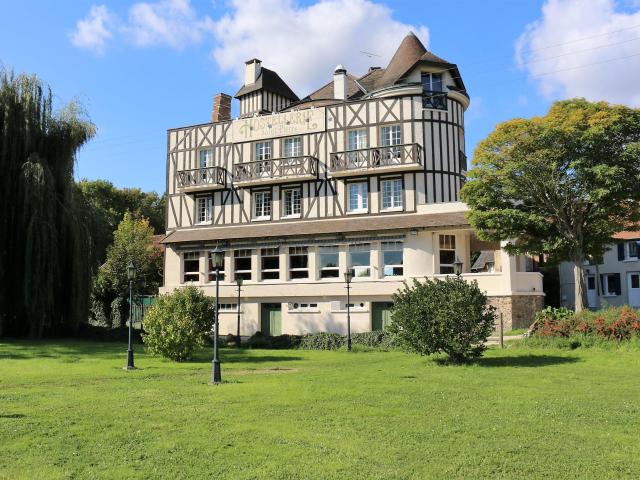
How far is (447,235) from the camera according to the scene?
28422 mm

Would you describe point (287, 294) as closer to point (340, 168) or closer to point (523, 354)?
point (340, 168)

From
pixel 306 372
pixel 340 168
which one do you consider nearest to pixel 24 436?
pixel 306 372

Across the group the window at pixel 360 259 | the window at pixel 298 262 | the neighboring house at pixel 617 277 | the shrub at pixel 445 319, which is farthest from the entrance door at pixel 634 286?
the shrub at pixel 445 319

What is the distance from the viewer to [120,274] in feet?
127

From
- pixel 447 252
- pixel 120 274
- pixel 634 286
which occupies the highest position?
pixel 447 252

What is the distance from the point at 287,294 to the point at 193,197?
8518mm

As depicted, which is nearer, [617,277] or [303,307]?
[303,307]

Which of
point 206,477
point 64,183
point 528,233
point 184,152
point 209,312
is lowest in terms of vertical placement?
point 206,477

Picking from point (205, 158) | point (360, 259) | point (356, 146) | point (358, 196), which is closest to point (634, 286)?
point (360, 259)

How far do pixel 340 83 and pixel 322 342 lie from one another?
1507 centimetres

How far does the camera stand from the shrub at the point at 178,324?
18.7 m

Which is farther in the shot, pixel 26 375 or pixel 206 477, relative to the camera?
pixel 26 375

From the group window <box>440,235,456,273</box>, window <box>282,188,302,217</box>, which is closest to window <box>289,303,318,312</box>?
window <box>282,188,302,217</box>

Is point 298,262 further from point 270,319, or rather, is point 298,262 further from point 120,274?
point 120,274
